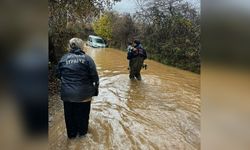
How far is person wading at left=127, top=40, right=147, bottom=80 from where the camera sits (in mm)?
1672

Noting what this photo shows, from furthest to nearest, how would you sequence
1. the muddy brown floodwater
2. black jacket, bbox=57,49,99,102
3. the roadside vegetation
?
the roadside vegetation
the muddy brown floodwater
black jacket, bbox=57,49,99,102

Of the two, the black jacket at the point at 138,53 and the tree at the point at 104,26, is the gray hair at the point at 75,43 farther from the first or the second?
the black jacket at the point at 138,53

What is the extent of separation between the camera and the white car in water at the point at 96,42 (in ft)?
5.00

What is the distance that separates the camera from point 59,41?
1.45 metres

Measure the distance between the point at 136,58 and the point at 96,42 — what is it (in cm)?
28

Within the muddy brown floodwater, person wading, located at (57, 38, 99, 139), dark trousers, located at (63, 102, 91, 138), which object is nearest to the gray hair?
person wading, located at (57, 38, 99, 139)

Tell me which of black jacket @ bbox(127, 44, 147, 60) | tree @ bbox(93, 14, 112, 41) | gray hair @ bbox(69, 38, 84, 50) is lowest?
black jacket @ bbox(127, 44, 147, 60)

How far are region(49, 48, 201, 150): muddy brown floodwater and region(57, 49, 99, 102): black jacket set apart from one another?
92mm

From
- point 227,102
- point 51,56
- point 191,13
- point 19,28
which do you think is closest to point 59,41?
point 51,56

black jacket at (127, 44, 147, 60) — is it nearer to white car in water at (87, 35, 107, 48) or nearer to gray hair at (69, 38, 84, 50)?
white car in water at (87, 35, 107, 48)

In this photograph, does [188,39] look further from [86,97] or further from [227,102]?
[227,102]

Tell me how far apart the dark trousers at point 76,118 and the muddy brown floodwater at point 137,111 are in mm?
30

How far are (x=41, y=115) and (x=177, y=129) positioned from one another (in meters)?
1.12

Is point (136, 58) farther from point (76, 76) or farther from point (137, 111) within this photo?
point (76, 76)
